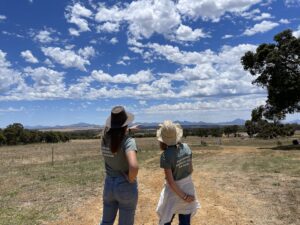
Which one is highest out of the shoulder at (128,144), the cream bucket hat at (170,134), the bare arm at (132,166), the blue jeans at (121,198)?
the cream bucket hat at (170,134)

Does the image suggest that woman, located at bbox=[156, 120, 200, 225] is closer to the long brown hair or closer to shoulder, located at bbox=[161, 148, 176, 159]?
shoulder, located at bbox=[161, 148, 176, 159]

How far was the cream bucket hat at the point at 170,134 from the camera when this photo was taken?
5.02m

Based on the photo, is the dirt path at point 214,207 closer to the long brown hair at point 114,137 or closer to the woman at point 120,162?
the woman at point 120,162

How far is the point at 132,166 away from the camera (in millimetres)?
4500

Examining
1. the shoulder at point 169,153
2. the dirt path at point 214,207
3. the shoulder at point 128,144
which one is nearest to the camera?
the shoulder at point 128,144

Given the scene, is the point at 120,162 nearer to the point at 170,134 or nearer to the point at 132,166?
the point at 132,166

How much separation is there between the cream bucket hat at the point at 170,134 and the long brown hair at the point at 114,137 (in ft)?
1.84

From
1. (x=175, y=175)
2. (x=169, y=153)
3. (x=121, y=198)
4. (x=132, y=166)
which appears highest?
(x=169, y=153)

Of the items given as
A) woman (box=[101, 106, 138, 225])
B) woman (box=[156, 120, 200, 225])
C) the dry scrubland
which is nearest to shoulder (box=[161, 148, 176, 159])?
woman (box=[156, 120, 200, 225])

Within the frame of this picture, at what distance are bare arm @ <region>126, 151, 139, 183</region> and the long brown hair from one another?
156 mm

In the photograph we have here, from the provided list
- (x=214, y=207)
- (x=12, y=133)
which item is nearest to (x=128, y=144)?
(x=214, y=207)

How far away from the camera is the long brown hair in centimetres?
463

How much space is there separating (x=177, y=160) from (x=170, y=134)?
0.33 metres

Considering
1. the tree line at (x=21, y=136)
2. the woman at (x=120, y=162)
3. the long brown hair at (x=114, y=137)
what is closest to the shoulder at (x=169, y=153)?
the woman at (x=120, y=162)
